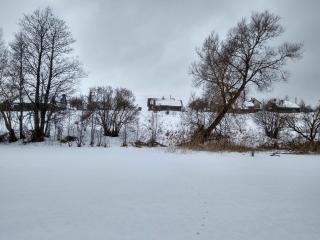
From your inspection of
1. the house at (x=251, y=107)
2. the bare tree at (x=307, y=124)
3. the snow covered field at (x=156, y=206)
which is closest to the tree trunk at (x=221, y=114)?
the house at (x=251, y=107)

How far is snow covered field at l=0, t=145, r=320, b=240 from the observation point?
8.16ft

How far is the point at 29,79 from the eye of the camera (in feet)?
52.4

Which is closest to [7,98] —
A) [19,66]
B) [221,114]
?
[19,66]

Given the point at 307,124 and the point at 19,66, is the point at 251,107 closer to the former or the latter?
the point at 307,124

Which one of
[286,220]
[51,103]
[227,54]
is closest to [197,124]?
[227,54]

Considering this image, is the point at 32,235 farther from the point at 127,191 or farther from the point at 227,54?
the point at 227,54

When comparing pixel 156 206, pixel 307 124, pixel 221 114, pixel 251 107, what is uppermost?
pixel 251 107

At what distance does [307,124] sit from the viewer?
14.4 m

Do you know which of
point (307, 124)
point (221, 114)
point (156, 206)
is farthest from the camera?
point (221, 114)

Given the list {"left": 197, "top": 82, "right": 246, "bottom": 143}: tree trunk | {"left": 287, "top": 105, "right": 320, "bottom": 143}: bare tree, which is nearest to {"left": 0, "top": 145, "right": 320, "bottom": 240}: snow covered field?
{"left": 197, "top": 82, "right": 246, "bottom": 143}: tree trunk

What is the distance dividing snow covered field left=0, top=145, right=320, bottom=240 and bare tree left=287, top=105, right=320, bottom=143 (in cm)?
996

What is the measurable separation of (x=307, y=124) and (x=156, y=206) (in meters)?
13.5

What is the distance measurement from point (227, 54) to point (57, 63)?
388 inches

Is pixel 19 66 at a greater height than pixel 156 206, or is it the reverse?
pixel 19 66
